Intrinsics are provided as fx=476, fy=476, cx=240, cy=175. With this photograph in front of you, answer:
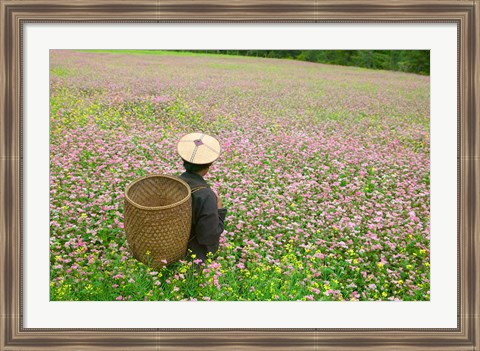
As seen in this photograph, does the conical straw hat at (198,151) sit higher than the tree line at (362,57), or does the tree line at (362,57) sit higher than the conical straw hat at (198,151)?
the tree line at (362,57)

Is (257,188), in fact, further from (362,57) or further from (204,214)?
(362,57)

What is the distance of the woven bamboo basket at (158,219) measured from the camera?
150 inches

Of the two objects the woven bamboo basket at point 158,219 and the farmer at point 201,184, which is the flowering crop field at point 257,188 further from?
the farmer at point 201,184

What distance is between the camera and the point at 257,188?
6500 millimetres

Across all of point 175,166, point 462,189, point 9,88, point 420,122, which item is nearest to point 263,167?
point 175,166

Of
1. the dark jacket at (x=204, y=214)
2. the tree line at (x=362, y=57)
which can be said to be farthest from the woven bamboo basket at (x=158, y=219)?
the tree line at (x=362, y=57)

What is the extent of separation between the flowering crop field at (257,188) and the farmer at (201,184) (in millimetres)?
353

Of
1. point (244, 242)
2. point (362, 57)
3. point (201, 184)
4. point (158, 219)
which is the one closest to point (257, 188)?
A: point (244, 242)

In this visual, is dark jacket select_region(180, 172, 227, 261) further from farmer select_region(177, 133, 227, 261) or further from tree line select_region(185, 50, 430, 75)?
tree line select_region(185, 50, 430, 75)

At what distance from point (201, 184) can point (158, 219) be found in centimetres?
58

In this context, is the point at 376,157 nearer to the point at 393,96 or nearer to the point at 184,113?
the point at 184,113

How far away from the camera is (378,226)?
213 inches

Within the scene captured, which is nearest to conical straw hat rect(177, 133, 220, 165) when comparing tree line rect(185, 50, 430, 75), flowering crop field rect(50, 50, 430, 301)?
flowering crop field rect(50, 50, 430, 301)

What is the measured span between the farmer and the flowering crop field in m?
0.35
